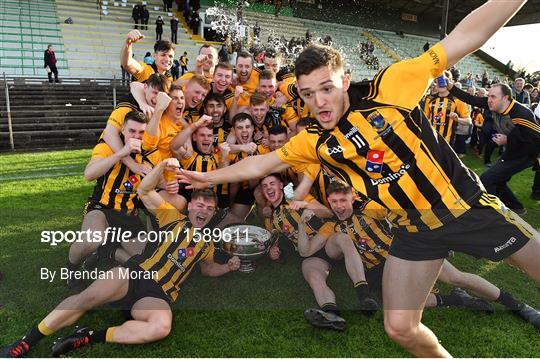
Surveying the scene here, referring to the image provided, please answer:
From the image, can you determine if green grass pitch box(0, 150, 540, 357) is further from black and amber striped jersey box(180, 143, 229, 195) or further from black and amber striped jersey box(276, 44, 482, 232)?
black and amber striped jersey box(180, 143, 229, 195)

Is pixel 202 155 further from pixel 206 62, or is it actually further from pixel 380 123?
pixel 380 123

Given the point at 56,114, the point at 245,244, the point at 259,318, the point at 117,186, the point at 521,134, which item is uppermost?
the point at 521,134

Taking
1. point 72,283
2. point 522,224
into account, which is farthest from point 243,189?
point 522,224

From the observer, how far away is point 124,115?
4359 millimetres

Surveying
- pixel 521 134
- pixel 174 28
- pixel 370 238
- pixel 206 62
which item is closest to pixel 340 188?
pixel 370 238

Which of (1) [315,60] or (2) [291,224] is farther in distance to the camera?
(2) [291,224]

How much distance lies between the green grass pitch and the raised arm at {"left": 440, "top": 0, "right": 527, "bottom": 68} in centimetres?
201

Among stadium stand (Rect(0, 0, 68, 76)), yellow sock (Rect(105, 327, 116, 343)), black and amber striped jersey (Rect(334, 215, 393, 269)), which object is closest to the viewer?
yellow sock (Rect(105, 327, 116, 343))

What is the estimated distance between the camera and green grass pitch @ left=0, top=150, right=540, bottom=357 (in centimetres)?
293

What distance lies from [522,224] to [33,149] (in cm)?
1215

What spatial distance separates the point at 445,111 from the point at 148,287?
6753 mm

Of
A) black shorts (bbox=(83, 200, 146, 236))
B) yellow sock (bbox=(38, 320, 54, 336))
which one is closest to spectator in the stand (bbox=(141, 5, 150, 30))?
black shorts (bbox=(83, 200, 146, 236))

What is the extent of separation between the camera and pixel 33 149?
1155 cm

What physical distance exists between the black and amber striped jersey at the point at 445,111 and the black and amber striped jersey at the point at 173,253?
5965mm
